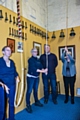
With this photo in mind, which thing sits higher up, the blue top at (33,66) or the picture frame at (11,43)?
the picture frame at (11,43)

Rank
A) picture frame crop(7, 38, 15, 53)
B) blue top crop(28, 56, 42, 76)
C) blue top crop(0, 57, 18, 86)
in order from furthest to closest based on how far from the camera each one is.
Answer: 1. blue top crop(28, 56, 42, 76)
2. picture frame crop(7, 38, 15, 53)
3. blue top crop(0, 57, 18, 86)

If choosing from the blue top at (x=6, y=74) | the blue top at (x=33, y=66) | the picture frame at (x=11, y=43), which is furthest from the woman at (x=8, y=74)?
the blue top at (x=33, y=66)

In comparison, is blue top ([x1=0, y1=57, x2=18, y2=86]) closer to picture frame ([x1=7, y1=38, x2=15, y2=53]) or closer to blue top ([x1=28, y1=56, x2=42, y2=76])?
picture frame ([x1=7, y1=38, x2=15, y2=53])

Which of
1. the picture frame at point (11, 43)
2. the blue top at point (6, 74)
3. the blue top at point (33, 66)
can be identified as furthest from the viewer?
the blue top at point (33, 66)

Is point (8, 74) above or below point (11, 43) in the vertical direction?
below

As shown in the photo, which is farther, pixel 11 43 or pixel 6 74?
pixel 11 43

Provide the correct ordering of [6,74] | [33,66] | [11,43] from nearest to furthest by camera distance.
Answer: [6,74], [11,43], [33,66]

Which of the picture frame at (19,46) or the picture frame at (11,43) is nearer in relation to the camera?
the picture frame at (11,43)

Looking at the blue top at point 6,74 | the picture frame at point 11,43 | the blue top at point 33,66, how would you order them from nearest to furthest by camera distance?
the blue top at point 6,74 → the picture frame at point 11,43 → the blue top at point 33,66

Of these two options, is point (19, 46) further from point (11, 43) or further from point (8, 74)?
point (8, 74)

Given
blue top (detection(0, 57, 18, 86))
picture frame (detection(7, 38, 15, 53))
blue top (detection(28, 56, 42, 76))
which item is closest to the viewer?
blue top (detection(0, 57, 18, 86))

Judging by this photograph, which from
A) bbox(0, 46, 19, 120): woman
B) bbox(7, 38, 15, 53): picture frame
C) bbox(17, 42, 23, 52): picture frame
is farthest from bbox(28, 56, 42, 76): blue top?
bbox(0, 46, 19, 120): woman

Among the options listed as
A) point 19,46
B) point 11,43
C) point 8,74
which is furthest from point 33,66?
point 8,74

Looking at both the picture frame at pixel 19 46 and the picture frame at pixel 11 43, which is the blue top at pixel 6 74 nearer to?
the picture frame at pixel 11 43
